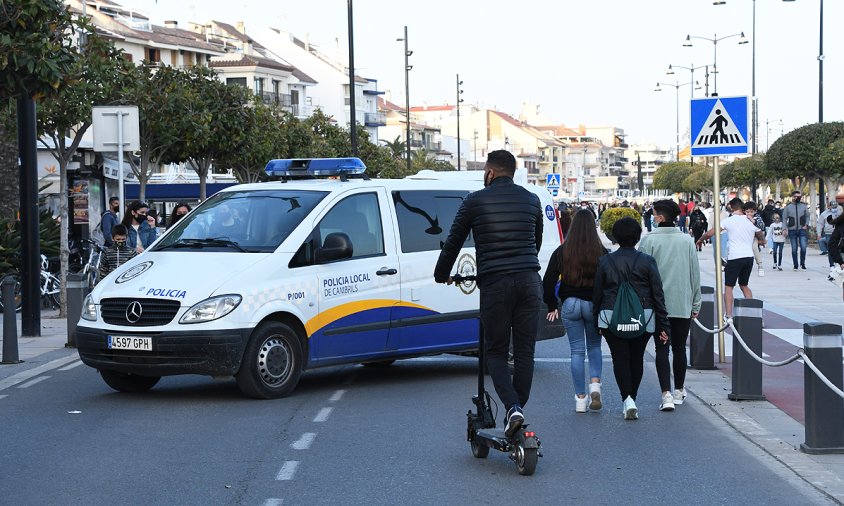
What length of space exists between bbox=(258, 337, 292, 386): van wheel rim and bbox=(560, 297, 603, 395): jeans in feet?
7.79

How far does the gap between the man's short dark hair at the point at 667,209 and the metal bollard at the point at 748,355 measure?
0.95 m

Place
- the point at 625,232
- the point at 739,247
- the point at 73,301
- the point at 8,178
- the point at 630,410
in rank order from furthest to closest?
the point at 8,178 → the point at 739,247 → the point at 73,301 → the point at 625,232 → the point at 630,410

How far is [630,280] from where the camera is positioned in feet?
32.2

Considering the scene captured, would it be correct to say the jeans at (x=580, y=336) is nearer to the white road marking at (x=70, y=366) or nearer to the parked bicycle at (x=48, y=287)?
the white road marking at (x=70, y=366)

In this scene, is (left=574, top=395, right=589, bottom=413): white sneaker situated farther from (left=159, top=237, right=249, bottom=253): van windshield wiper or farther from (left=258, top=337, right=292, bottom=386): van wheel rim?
(left=159, top=237, right=249, bottom=253): van windshield wiper

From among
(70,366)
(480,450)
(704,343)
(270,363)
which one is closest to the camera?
(480,450)

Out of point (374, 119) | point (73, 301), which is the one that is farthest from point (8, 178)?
point (374, 119)

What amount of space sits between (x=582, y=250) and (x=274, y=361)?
8.99 feet

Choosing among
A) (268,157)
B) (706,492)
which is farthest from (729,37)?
(706,492)

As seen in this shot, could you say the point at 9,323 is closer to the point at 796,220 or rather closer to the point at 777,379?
the point at 777,379

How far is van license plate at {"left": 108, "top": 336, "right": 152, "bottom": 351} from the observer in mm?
10758

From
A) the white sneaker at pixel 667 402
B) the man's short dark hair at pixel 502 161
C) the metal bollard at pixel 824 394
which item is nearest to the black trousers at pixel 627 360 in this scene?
the white sneaker at pixel 667 402

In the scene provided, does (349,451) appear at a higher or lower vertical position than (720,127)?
lower

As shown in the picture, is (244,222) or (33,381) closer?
(244,222)
